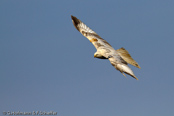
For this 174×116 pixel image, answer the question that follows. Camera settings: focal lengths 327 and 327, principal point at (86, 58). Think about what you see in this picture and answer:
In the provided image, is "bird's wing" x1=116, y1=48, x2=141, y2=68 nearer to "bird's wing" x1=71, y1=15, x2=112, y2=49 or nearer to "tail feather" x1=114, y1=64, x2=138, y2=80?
"bird's wing" x1=71, y1=15, x2=112, y2=49

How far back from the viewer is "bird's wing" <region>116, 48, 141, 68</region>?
23778 mm

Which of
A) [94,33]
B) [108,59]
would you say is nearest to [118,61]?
[108,59]

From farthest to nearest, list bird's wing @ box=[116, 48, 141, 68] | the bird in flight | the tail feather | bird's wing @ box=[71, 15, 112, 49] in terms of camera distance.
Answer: bird's wing @ box=[71, 15, 112, 49] < bird's wing @ box=[116, 48, 141, 68] < the bird in flight < the tail feather

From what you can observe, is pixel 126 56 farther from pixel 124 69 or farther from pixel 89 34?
pixel 89 34

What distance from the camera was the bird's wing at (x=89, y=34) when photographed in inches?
1040

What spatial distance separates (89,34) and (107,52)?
14.9ft

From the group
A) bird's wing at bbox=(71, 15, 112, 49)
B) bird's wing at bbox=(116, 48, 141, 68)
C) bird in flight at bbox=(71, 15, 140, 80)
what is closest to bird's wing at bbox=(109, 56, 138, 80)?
bird in flight at bbox=(71, 15, 140, 80)

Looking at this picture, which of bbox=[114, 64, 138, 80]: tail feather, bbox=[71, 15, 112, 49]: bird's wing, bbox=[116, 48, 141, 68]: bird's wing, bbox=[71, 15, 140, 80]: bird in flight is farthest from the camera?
bbox=[71, 15, 112, 49]: bird's wing

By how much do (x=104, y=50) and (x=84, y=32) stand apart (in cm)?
439

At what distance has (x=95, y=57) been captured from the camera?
2428 centimetres

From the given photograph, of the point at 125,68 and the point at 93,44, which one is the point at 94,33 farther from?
the point at 125,68

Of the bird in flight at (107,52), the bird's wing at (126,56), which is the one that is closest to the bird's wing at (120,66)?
the bird in flight at (107,52)

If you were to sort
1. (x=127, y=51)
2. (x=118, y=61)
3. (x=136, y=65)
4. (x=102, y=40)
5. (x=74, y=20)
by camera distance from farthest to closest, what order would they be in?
1. (x=74, y=20)
2. (x=102, y=40)
3. (x=127, y=51)
4. (x=136, y=65)
5. (x=118, y=61)

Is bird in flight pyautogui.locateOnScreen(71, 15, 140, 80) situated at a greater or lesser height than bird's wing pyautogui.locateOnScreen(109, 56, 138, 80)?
greater
